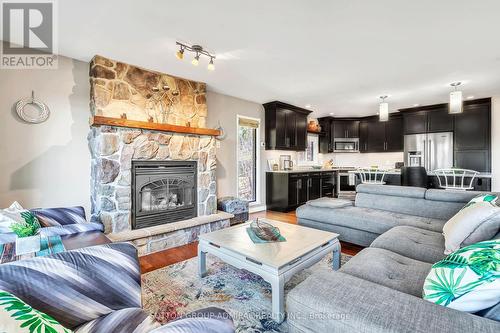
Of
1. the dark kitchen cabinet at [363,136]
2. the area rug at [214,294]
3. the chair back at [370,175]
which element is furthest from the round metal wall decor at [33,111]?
the dark kitchen cabinet at [363,136]

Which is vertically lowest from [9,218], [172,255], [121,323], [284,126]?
[172,255]

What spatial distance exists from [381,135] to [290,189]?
11.8 ft

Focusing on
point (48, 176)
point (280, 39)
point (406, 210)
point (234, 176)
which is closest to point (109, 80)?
point (48, 176)

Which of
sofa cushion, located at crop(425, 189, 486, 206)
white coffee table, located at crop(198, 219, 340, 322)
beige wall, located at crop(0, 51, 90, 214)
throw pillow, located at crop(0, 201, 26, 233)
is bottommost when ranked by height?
white coffee table, located at crop(198, 219, 340, 322)

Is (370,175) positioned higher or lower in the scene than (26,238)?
higher

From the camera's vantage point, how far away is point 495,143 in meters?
5.08

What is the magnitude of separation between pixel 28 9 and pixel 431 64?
469cm

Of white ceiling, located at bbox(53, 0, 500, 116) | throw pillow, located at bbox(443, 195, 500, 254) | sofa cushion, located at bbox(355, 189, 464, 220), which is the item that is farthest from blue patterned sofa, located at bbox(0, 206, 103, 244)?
sofa cushion, located at bbox(355, 189, 464, 220)

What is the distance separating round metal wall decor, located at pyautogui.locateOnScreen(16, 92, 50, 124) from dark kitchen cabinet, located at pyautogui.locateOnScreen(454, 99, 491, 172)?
7583 millimetres

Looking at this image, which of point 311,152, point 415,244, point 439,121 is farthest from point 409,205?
point 311,152

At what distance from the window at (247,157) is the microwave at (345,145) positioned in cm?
317

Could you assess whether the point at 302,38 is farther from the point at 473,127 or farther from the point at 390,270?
the point at 473,127

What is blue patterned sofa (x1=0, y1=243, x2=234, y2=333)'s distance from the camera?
945mm

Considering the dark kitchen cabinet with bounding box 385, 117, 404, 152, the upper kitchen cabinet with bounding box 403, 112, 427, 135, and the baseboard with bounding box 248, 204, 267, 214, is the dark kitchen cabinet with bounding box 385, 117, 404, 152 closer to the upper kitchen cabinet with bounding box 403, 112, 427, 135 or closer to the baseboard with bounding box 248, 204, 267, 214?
the upper kitchen cabinet with bounding box 403, 112, 427, 135
